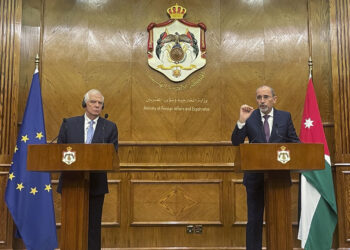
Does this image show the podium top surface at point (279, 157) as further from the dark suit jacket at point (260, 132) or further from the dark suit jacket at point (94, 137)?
the dark suit jacket at point (94, 137)

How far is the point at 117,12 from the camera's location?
5074mm

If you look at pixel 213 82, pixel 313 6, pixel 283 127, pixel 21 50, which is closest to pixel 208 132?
pixel 213 82

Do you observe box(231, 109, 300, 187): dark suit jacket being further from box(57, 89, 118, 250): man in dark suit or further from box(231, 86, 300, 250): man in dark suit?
box(57, 89, 118, 250): man in dark suit

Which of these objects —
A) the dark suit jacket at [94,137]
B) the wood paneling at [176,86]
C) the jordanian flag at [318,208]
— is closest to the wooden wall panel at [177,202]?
the wood paneling at [176,86]

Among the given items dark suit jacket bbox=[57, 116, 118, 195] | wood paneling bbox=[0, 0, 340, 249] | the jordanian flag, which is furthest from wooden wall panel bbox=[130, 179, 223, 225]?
dark suit jacket bbox=[57, 116, 118, 195]

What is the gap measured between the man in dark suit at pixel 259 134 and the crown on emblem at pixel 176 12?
2064mm

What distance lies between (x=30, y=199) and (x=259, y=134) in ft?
8.44

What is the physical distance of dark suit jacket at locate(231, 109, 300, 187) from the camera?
3.34 meters

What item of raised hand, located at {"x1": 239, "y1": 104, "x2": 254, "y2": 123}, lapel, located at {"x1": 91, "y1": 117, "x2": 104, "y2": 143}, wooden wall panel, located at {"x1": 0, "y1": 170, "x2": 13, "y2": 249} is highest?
raised hand, located at {"x1": 239, "y1": 104, "x2": 254, "y2": 123}

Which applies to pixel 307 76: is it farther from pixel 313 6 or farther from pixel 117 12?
pixel 117 12

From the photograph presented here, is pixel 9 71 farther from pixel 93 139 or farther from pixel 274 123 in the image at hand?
pixel 274 123

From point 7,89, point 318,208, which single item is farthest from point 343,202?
point 7,89

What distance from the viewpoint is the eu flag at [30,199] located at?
4.33m

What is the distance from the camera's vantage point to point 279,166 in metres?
2.62
